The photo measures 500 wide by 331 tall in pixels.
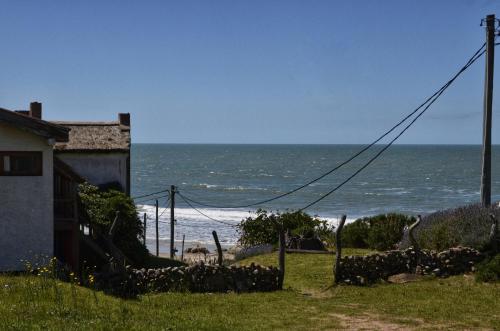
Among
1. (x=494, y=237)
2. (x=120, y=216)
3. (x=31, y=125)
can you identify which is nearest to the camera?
(x=31, y=125)

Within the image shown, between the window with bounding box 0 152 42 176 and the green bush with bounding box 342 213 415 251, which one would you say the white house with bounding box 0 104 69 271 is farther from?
the green bush with bounding box 342 213 415 251

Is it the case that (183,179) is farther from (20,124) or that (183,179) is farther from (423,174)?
(20,124)

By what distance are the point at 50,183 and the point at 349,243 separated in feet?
53.8

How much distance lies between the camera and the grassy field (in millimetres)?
14719

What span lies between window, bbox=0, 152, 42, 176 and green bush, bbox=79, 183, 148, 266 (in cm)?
434

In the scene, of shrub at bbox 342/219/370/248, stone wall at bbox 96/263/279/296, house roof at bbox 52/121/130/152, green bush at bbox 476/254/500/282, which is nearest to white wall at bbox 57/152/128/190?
house roof at bbox 52/121/130/152

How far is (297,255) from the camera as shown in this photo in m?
30.9

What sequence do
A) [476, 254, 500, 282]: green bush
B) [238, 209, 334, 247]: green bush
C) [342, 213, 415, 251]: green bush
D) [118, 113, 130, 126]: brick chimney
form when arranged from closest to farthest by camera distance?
1. [476, 254, 500, 282]: green bush
2. [342, 213, 415, 251]: green bush
3. [118, 113, 130, 126]: brick chimney
4. [238, 209, 334, 247]: green bush

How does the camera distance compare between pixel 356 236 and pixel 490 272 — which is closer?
pixel 490 272

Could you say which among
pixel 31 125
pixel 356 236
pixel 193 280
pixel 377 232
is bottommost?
pixel 356 236

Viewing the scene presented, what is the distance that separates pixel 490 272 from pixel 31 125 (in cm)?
1516

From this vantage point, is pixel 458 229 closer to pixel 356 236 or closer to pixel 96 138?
pixel 356 236

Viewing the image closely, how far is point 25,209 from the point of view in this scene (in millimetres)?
22453

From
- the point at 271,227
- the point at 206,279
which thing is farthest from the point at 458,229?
the point at 271,227
